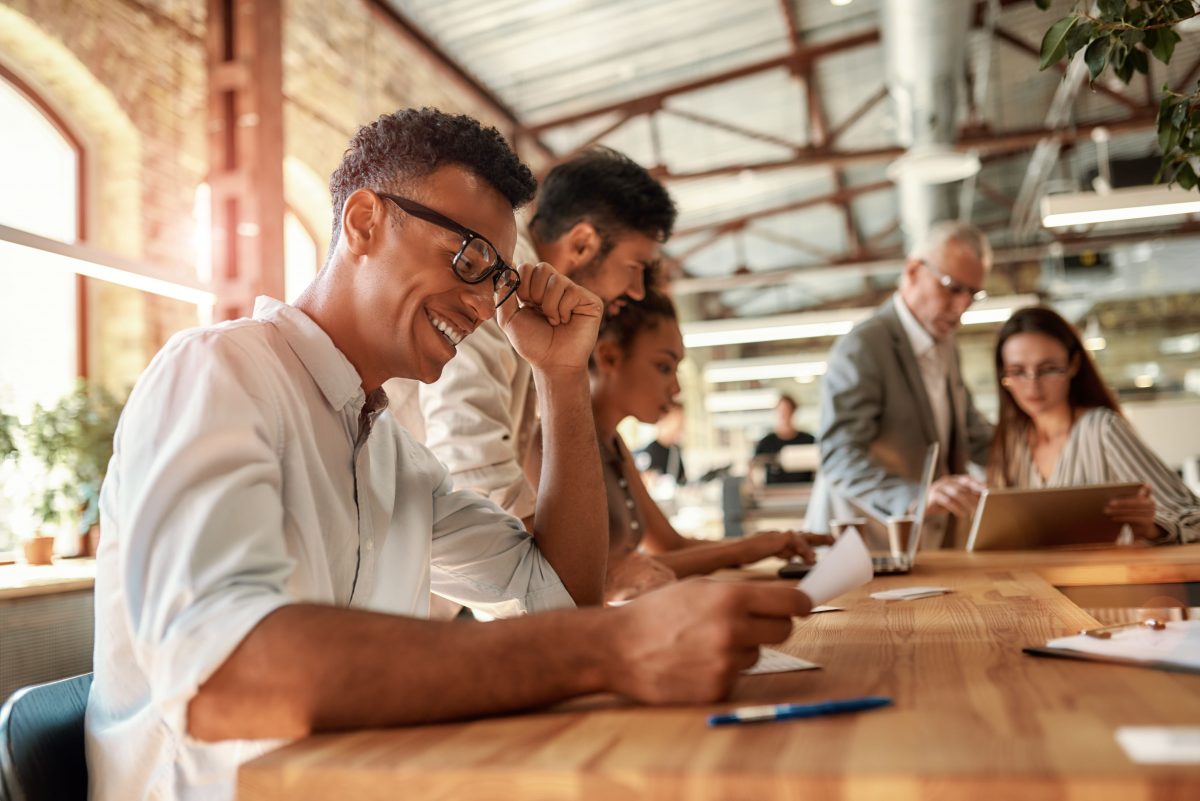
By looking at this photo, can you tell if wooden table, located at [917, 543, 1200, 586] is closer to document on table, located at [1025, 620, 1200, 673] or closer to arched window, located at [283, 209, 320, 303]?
document on table, located at [1025, 620, 1200, 673]

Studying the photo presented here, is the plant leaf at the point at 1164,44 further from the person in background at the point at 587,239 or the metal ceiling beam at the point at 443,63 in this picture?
the metal ceiling beam at the point at 443,63

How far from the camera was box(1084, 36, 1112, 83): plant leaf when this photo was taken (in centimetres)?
161

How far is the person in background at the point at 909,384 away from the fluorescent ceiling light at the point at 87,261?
268 centimetres

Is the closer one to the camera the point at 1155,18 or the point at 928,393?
the point at 1155,18

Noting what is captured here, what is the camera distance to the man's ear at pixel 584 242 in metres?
2.34

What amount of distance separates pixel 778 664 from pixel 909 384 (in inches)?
98.6

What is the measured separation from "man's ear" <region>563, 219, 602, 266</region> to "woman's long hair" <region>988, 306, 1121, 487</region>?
1609mm

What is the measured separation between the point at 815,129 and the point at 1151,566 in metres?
7.66

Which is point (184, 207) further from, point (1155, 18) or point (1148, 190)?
point (1148, 190)

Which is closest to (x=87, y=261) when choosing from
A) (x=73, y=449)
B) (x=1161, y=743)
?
(x=73, y=449)

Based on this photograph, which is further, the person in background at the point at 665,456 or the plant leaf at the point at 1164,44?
the person in background at the point at 665,456

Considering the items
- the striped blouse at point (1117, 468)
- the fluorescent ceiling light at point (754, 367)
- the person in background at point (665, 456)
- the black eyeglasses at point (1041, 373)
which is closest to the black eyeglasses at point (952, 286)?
the black eyeglasses at point (1041, 373)

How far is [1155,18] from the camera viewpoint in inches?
62.6

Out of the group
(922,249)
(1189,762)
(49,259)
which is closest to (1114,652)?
(1189,762)
